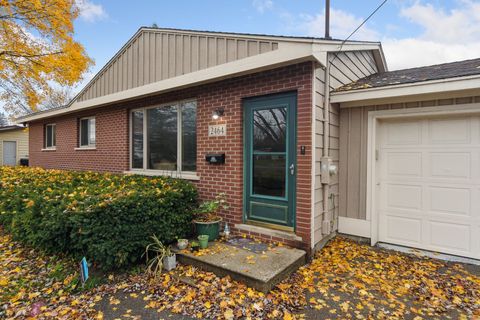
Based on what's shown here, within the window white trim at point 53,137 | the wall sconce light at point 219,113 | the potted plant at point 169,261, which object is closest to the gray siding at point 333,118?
the wall sconce light at point 219,113

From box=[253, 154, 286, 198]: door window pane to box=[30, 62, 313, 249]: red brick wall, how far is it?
0.28 meters

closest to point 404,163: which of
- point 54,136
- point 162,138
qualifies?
point 162,138

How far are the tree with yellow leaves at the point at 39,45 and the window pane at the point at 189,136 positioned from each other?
6625 mm

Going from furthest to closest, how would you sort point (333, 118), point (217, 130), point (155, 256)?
point (217, 130) < point (333, 118) < point (155, 256)

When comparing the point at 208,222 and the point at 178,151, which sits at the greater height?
the point at 178,151

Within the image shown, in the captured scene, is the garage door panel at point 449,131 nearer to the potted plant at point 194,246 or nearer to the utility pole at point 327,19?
the potted plant at point 194,246

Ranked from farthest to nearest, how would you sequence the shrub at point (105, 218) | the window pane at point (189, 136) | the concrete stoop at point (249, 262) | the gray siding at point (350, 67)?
the window pane at point (189, 136), the gray siding at point (350, 67), the shrub at point (105, 218), the concrete stoop at point (249, 262)

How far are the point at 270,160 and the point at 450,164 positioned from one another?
9.04 ft

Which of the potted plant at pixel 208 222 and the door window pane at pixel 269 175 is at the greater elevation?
the door window pane at pixel 269 175

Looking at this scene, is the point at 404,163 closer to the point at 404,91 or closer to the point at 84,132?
the point at 404,91

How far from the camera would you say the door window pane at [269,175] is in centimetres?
413

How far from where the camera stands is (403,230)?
4316 millimetres

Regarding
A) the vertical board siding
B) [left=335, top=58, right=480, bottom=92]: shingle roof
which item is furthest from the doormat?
the vertical board siding

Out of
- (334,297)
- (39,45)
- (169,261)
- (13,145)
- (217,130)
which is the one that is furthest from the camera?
(13,145)
